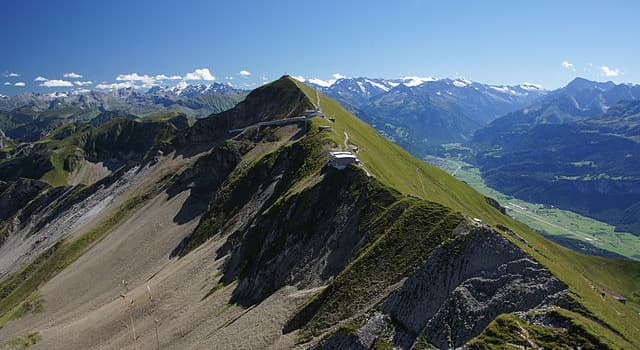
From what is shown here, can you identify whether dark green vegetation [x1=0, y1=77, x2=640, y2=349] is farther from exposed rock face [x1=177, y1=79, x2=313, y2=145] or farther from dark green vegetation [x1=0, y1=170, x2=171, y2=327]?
exposed rock face [x1=177, y1=79, x2=313, y2=145]

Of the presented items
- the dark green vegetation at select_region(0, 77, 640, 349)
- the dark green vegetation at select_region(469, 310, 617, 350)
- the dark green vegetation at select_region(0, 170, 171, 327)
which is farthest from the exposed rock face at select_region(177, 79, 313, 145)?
the dark green vegetation at select_region(469, 310, 617, 350)

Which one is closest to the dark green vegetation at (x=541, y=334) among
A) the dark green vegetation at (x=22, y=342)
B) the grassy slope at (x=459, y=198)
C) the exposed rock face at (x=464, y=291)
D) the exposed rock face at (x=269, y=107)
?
the exposed rock face at (x=464, y=291)

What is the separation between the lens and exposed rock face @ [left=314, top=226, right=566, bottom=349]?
3634cm

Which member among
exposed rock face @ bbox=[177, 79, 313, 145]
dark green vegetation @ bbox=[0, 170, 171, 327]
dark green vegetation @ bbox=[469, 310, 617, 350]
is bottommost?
dark green vegetation @ bbox=[469, 310, 617, 350]

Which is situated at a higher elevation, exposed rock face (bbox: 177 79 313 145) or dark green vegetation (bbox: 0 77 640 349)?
exposed rock face (bbox: 177 79 313 145)

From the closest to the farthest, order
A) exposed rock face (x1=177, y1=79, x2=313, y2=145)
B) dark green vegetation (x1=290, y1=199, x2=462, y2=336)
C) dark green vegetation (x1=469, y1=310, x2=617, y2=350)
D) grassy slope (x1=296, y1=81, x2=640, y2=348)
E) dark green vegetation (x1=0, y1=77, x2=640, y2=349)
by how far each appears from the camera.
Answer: dark green vegetation (x1=469, y1=310, x2=617, y2=350) → dark green vegetation (x1=0, y1=77, x2=640, y2=349) → dark green vegetation (x1=290, y1=199, x2=462, y2=336) → grassy slope (x1=296, y1=81, x2=640, y2=348) → exposed rock face (x1=177, y1=79, x2=313, y2=145)

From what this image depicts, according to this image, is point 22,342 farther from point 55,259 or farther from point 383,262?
point 383,262

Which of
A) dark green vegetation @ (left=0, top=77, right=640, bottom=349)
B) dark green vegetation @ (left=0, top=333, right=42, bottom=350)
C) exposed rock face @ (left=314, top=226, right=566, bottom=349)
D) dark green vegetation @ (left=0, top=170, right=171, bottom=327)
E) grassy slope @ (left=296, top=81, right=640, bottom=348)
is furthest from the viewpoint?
dark green vegetation @ (left=0, top=170, right=171, bottom=327)

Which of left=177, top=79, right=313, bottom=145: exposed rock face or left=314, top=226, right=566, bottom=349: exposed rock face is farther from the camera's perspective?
left=177, top=79, right=313, bottom=145: exposed rock face

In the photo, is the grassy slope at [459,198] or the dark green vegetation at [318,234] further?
the grassy slope at [459,198]

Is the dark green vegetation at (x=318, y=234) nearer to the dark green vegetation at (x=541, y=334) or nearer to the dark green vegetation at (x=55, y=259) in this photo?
the dark green vegetation at (x=541, y=334)

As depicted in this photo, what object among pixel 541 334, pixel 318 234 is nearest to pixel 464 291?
pixel 541 334

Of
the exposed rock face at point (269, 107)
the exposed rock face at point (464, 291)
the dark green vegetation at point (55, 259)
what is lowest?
the exposed rock face at point (464, 291)

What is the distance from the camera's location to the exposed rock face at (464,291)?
3634cm
